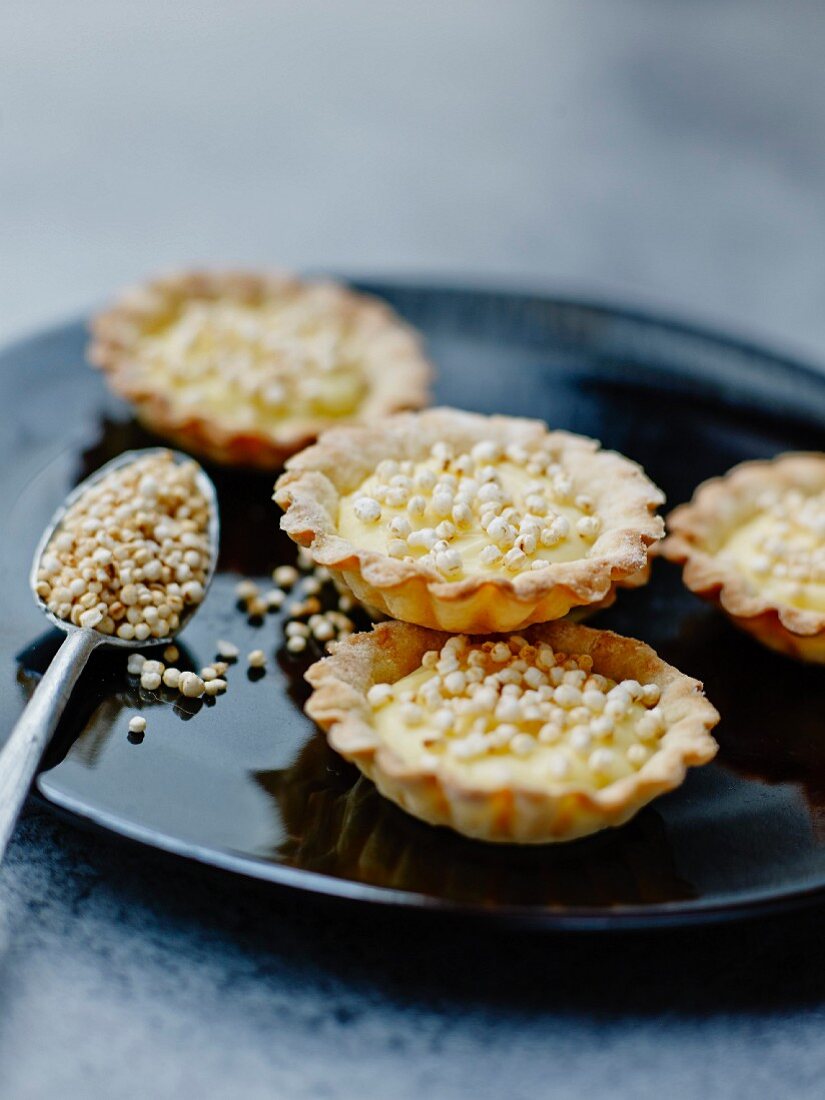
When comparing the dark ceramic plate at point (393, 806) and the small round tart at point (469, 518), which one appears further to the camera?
the small round tart at point (469, 518)

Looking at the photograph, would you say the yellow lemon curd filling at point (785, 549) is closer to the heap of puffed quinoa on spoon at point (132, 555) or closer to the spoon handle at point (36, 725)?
the heap of puffed quinoa on spoon at point (132, 555)

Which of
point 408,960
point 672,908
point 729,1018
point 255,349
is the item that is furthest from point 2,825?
point 255,349

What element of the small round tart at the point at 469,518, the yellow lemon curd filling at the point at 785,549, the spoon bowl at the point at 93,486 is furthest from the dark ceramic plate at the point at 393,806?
the small round tart at the point at 469,518

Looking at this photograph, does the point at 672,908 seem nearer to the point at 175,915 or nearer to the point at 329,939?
the point at 329,939

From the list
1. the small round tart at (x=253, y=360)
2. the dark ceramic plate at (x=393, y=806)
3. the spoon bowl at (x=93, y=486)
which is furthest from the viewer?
the small round tart at (x=253, y=360)

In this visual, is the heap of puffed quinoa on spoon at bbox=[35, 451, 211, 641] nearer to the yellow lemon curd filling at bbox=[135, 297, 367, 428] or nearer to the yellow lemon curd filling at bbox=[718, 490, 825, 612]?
the yellow lemon curd filling at bbox=[135, 297, 367, 428]

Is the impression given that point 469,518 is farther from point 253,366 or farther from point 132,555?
point 253,366

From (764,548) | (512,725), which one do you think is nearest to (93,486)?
(512,725)
